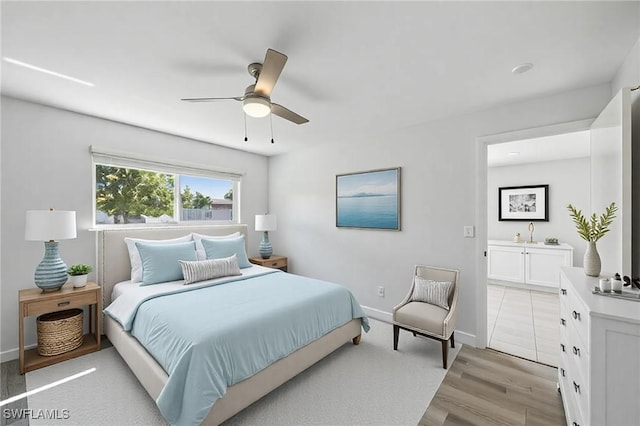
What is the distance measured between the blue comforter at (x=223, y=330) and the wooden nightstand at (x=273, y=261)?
57.1 inches

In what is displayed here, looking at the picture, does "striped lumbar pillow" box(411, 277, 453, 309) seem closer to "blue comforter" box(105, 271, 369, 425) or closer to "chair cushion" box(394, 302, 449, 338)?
"chair cushion" box(394, 302, 449, 338)

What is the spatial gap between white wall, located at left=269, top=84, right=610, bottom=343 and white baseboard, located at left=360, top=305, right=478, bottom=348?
20 millimetres

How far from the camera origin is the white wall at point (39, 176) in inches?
99.4

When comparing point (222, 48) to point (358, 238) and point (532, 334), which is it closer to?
point (358, 238)

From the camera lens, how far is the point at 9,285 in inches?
99.6

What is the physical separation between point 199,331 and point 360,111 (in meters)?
2.52

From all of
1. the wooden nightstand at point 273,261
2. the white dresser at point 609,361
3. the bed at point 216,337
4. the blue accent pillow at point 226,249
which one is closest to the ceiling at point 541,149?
the white dresser at point 609,361

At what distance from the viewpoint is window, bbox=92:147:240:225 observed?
319 centimetres

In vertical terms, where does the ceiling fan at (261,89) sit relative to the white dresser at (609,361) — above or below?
above

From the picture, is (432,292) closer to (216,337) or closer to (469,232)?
(469,232)

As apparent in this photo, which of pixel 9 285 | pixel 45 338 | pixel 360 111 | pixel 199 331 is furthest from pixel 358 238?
pixel 9 285

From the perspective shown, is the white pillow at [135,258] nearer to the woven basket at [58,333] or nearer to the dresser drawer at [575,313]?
the woven basket at [58,333]

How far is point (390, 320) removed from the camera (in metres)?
3.48

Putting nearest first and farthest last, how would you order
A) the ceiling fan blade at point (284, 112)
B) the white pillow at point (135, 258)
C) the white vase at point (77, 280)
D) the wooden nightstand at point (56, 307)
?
1. the ceiling fan blade at point (284, 112)
2. the wooden nightstand at point (56, 307)
3. the white vase at point (77, 280)
4. the white pillow at point (135, 258)
